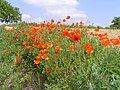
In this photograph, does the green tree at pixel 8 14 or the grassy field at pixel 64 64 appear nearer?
the grassy field at pixel 64 64

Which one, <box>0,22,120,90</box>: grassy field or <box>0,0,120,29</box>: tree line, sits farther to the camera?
<box>0,0,120,29</box>: tree line

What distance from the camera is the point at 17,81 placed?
744cm

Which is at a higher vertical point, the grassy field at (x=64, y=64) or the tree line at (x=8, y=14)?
the grassy field at (x=64, y=64)

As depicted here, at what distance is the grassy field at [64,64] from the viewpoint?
5.33 metres

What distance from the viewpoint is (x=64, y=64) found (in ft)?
21.6

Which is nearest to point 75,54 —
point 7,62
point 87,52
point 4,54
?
point 87,52

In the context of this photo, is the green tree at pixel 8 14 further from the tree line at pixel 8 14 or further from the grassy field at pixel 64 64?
the grassy field at pixel 64 64

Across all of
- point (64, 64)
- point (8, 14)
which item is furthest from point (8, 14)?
point (64, 64)

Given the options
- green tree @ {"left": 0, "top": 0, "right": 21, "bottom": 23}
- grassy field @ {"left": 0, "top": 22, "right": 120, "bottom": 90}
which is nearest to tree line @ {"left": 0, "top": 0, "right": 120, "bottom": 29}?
green tree @ {"left": 0, "top": 0, "right": 21, "bottom": 23}

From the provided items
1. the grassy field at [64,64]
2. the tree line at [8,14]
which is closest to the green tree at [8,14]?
the tree line at [8,14]

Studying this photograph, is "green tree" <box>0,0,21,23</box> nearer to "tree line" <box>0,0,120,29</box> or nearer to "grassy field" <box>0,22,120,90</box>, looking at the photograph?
"tree line" <box>0,0,120,29</box>

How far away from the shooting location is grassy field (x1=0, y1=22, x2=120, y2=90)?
5328 mm

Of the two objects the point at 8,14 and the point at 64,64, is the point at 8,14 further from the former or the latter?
the point at 64,64

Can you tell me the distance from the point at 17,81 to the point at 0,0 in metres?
24.6
